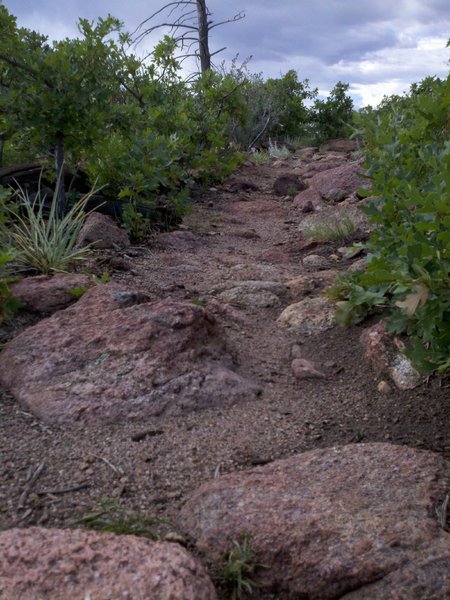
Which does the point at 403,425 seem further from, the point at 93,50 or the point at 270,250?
the point at 93,50

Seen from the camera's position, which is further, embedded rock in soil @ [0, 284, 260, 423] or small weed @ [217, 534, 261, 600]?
embedded rock in soil @ [0, 284, 260, 423]

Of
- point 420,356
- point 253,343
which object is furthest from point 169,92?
point 420,356

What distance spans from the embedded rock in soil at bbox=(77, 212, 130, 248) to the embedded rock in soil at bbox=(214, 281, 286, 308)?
1.28 meters

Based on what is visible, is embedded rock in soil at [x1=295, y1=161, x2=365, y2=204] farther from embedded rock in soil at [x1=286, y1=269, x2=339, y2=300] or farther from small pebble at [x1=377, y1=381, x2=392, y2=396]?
small pebble at [x1=377, y1=381, x2=392, y2=396]

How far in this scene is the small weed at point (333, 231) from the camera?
242 inches

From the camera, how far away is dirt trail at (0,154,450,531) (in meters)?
2.21

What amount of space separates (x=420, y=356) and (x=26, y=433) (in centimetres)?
145

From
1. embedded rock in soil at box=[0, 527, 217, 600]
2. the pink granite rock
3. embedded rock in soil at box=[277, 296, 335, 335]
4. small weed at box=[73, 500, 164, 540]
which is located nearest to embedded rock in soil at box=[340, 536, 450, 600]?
embedded rock in soil at box=[0, 527, 217, 600]

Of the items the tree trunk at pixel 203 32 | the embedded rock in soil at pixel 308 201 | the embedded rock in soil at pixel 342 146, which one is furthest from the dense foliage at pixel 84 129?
the embedded rock in soil at pixel 342 146

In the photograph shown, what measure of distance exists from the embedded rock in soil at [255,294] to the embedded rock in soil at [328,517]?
1966mm

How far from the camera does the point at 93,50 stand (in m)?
5.32

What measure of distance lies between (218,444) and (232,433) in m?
0.10

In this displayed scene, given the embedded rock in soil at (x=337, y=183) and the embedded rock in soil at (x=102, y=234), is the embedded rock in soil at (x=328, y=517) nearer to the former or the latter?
the embedded rock in soil at (x=102, y=234)

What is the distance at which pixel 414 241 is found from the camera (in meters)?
2.01
